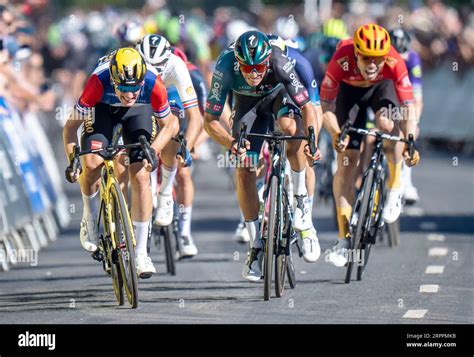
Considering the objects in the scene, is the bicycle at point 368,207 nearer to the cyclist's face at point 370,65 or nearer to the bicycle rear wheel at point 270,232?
the cyclist's face at point 370,65

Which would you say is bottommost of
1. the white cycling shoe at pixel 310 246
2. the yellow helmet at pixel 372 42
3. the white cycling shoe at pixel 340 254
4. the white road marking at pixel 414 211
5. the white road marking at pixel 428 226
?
the white road marking at pixel 414 211

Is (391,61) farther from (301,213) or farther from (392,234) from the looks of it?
(392,234)

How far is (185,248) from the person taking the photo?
1327cm

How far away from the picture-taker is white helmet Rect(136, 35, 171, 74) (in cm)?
1243

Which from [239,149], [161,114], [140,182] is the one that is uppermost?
[161,114]

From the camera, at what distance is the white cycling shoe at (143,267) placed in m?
11.1

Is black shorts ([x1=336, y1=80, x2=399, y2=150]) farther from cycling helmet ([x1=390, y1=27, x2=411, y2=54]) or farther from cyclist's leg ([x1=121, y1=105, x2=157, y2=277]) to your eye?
cyclist's leg ([x1=121, y1=105, x2=157, y2=277])

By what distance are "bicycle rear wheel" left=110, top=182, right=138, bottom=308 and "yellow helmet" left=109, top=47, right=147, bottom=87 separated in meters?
0.76

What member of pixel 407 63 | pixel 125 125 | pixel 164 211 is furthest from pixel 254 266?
pixel 407 63

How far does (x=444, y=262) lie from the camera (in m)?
13.7

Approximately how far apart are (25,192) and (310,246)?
4106 mm

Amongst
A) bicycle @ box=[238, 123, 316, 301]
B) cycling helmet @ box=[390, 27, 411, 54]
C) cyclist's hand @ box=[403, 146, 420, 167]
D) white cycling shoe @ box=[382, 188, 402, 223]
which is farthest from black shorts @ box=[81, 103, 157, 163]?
cycling helmet @ box=[390, 27, 411, 54]

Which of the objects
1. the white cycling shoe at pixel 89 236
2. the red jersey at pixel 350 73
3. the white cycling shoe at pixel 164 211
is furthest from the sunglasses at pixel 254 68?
the white cycling shoe at pixel 164 211
